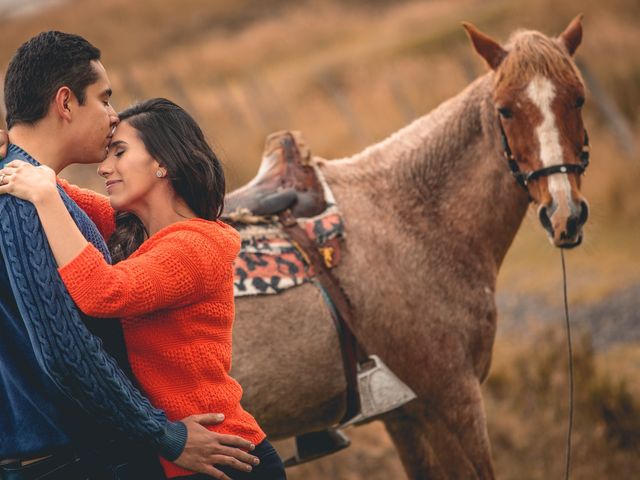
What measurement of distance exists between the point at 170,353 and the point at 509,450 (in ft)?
12.5

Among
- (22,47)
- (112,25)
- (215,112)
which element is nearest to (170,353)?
(22,47)

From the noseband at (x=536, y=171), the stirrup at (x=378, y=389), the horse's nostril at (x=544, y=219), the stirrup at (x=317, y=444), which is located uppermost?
the noseband at (x=536, y=171)

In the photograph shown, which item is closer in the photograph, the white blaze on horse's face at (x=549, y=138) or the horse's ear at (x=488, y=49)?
the white blaze on horse's face at (x=549, y=138)

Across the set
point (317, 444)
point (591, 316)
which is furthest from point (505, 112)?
point (591, 316)

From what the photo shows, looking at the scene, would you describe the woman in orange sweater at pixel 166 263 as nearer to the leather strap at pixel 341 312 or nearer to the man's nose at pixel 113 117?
the man's nose at pixel 113 117

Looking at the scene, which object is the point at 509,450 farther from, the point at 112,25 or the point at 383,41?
the point at 112,25

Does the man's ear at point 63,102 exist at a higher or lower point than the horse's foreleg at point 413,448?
higher

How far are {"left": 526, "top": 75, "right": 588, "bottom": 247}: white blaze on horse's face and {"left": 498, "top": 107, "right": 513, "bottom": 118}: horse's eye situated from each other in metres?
0.10

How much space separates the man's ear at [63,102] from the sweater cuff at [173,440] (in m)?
0.76

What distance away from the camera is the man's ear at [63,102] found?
1766 mm

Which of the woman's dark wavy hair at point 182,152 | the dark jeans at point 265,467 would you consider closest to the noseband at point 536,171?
the woman's dark wavy hair at point 182,152

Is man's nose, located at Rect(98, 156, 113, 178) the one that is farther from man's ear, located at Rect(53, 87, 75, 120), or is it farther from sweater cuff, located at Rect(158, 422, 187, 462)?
sweater cuff, located at Rect(158, 422, 187, 462)

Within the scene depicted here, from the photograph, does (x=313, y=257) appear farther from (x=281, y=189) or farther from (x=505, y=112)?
(x=505, y=112)

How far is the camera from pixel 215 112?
21.0 m
